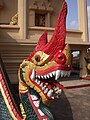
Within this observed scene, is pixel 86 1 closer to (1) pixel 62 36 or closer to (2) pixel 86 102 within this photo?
(2) pixel 86 102

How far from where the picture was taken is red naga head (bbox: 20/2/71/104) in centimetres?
169

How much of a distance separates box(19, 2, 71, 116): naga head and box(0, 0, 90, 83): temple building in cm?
448

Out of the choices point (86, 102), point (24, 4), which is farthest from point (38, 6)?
point (86, 102)

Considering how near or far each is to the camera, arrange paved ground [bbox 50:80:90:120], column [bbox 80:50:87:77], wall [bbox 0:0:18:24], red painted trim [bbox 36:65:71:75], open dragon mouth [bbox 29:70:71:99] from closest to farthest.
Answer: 1. red painted trim [bbox 36:65:71:75]
2. open dragon mouth [bbox 29:70:71:99]
3. paved ground [bbox 50:80:90:120]
4. column [bbox 80:50:87:77]
5. wall [bbox 0:0:18:24]

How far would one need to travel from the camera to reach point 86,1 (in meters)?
8.94

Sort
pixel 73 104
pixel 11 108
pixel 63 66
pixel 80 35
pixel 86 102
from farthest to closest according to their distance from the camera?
pixel 80 35 → pixel 86 102 → pixel 73 104 → pixel 11 108 → pixel 63 66

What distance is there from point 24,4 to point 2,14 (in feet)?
13.1

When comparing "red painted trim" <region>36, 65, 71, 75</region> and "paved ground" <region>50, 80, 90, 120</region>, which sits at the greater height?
"red painted trim" <region>36, 65, 71, 75</region>

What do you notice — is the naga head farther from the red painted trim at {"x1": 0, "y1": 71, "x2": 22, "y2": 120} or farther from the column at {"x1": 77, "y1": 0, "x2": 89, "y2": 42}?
the column at {"x1": 77, "y1": 0, "x2": 89, "y2": 42}

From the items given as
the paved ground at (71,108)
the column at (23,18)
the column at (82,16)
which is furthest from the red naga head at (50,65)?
the column at (82,16)

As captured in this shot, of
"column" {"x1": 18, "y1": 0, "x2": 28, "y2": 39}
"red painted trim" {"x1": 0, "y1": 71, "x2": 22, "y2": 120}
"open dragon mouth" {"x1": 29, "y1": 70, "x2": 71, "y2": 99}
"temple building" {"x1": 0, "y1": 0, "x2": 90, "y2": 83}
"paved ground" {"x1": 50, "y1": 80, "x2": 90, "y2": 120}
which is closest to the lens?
"open dragon mouth" {"x1": 29, "y1": 70, "x2": 71, "y2": 99}

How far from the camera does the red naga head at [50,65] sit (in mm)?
1689

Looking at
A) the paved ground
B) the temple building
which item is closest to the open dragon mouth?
the paved ground

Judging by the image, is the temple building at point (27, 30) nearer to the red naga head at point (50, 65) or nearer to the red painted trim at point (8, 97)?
the red painted trim at point (8, 97)
